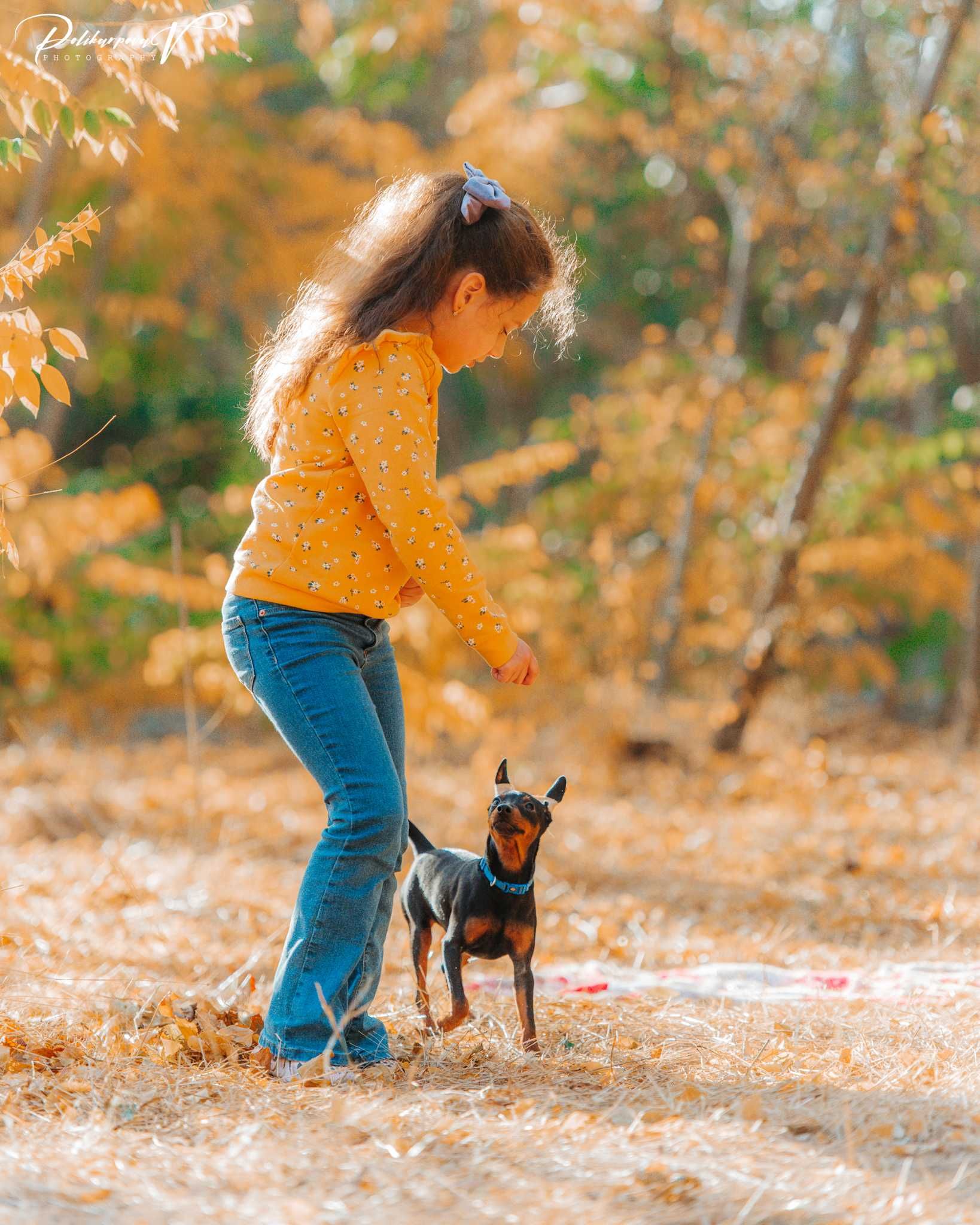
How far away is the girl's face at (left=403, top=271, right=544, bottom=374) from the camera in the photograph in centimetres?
265

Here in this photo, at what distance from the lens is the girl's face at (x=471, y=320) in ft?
8.71

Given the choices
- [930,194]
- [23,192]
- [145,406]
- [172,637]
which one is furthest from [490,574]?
[145,406]

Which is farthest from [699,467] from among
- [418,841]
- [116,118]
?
[116,118]

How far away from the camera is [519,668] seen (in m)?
2.57

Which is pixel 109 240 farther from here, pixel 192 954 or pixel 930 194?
pixel 192 954

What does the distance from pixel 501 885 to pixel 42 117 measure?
1.84 meters

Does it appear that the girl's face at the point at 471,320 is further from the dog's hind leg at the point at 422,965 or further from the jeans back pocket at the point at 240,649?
the dog's hind leg at the point at 422,965

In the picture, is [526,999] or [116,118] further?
[526,999]

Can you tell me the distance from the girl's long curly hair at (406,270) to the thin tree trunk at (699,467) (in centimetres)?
545

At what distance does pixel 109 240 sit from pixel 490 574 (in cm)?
485

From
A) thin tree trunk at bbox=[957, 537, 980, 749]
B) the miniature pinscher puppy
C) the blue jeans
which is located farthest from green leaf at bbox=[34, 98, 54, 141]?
thin tree trunk at bbox=[957, 537, 980, 749]

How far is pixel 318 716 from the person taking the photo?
2521 mm

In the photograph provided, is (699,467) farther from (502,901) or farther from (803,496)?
(502,901)
